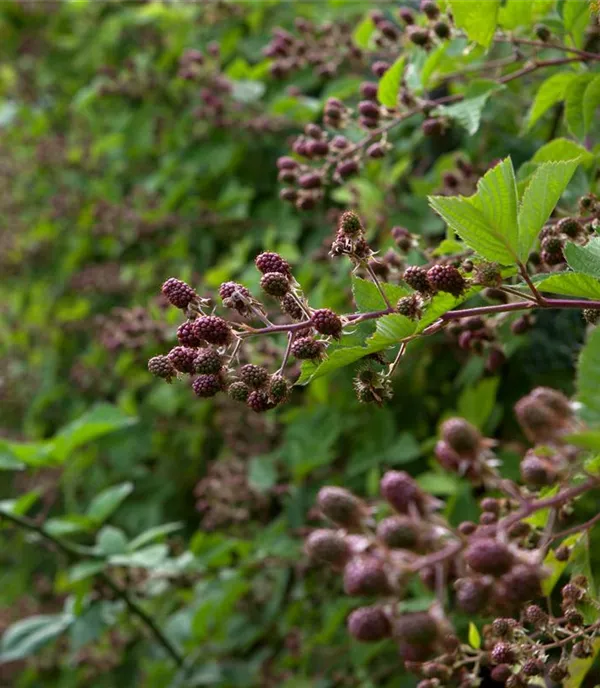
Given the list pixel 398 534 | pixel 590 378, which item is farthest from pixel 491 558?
pixel 590 378

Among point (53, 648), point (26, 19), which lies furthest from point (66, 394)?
point (26, 19)

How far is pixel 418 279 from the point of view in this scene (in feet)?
3.45

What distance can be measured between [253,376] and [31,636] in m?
1.98

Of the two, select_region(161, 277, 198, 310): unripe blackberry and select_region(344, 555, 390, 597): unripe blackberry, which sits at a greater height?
select_region(161, 277, 198, 310): unripe blackberry

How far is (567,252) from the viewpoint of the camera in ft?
3.62

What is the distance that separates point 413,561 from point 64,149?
409cm

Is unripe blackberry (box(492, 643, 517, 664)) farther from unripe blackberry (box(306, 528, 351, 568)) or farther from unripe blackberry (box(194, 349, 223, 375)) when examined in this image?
unripe blackberry (box(194, 349, 223, 375))

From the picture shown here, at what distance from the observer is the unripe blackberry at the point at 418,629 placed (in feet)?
2.82

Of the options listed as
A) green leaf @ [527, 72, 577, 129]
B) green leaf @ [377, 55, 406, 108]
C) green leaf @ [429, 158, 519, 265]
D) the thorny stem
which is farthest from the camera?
the thorny stem

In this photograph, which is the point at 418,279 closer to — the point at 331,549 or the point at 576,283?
the point at 576,283

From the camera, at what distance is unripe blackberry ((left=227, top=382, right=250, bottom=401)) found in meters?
1.12

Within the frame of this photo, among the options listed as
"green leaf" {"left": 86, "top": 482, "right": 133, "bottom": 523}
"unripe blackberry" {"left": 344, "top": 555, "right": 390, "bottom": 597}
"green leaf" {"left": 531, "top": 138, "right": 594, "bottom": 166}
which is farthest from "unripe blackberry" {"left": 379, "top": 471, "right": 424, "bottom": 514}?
"green leaf" {"left": 86, "top": 482, "right": 133, "bottom": 523}

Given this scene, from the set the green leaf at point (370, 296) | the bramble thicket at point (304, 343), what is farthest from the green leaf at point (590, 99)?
the green leaf at point (370, 296)

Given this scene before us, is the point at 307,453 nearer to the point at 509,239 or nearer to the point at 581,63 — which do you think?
the point at 581,63
